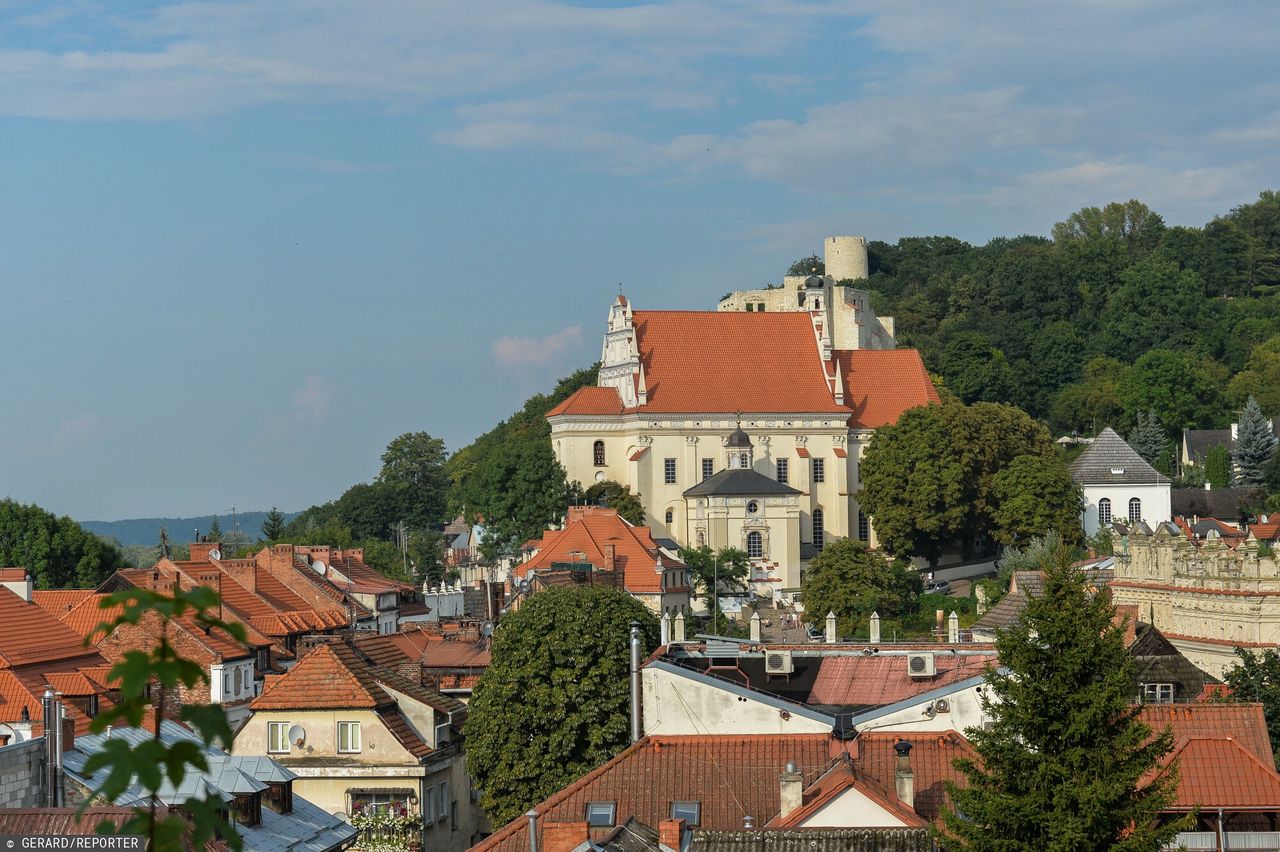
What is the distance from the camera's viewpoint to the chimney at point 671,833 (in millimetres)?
22906

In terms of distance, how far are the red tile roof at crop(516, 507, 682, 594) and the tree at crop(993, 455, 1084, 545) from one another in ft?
Answer: 53.3

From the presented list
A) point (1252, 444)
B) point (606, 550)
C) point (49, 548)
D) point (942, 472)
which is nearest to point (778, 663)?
point (606, 550)

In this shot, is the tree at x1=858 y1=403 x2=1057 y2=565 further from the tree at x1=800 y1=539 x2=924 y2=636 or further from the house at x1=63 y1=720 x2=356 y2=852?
the house at x1=63 y1=720 x2=356 y2=852

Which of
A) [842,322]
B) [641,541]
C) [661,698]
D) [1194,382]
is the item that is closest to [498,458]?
[641,541]

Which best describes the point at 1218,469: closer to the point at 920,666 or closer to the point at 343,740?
the point at 920,666

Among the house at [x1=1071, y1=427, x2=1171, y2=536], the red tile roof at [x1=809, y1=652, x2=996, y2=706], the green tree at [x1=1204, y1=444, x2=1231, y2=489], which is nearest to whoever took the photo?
the red tile roof at [x1=809, y1=652, x2=996, y2=706]

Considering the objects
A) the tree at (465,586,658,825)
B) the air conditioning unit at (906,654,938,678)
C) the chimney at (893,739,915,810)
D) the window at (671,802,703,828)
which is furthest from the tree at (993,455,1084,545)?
the chimney at (893,739,915,810)

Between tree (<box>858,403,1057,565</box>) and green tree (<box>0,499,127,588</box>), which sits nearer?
green tree (<box>0,499,127,588</box>)

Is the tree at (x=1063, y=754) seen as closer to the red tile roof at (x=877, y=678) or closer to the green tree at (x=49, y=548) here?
the red tile roof at (x=877, y=678)

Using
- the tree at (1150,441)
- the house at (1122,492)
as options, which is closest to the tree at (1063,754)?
the house at (1122,492)

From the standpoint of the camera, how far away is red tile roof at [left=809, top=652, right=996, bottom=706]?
30.7 m

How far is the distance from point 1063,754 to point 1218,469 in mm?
93559

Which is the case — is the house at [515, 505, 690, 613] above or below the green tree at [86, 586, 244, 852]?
below

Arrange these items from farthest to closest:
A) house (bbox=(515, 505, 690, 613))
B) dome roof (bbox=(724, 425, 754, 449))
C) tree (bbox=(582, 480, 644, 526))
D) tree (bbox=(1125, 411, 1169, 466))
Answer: tree (bbox=(1125, 411, 1169, 466)) < dome roof (bbox=(724, 425, 754, 449)) < tree (bbox=(582, 480, 644, 526)) < house (bbox=(515, 505, 690, 613))
